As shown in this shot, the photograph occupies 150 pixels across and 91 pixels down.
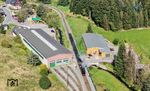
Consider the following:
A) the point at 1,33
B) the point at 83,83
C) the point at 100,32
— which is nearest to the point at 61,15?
the point at 100,32

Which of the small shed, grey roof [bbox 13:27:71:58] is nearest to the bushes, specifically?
the small shed

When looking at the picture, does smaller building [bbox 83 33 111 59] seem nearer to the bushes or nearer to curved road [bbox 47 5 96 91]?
curved road [bbox 47 5 96 91]

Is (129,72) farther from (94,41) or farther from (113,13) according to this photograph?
(113,13)

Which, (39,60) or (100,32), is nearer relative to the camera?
(39,60)

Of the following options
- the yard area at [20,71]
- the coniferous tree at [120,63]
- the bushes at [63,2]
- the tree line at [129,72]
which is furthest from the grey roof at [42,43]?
the bushes at [63,2]

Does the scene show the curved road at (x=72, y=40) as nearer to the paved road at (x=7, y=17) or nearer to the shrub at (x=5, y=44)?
the paved road at (x=7, y=17)

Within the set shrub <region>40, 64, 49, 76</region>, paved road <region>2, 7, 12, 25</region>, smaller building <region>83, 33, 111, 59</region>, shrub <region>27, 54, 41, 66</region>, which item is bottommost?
smaller building <region>83, 33, 111, 59</region>

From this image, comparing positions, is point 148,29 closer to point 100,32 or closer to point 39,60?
point 100,32
